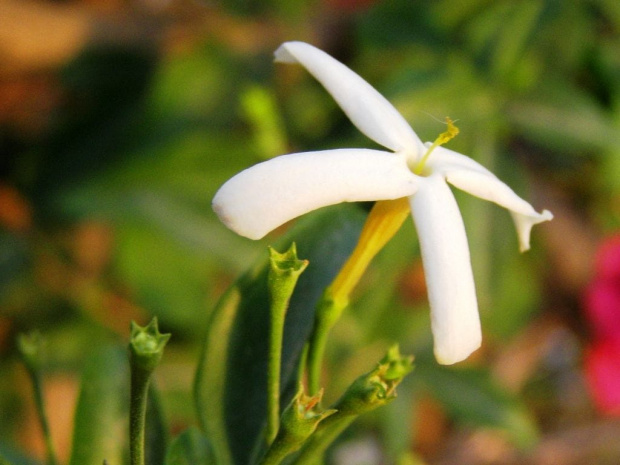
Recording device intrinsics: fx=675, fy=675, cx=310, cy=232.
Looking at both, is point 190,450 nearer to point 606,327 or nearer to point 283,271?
point 283,271

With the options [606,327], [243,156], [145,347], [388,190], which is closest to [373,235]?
[388,190]

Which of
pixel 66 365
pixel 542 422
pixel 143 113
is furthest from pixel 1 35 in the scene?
pixel 542 422

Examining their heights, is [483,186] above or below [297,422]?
above

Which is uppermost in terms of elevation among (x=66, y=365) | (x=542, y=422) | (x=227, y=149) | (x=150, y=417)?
(x=227, y=149)

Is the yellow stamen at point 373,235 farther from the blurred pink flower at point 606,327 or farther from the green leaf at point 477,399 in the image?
the blurred pink flower at point 606,327

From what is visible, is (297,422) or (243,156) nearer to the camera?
(297,422)

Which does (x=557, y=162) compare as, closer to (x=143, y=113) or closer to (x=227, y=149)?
(x=227, y=149)

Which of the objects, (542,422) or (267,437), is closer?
(267,437)

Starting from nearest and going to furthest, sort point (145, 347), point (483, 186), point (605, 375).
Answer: point (145, 347)
point (483, 186)
point (605, 375)
